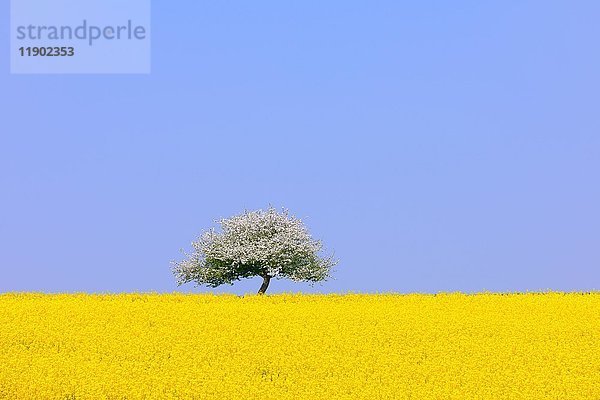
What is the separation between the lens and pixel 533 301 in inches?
1125

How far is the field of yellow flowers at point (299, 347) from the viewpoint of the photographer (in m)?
16.1

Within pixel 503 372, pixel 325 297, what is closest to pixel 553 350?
pixel 503 372

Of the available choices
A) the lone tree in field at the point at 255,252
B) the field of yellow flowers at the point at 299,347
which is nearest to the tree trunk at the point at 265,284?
the lone tree in field at the point at 255,252

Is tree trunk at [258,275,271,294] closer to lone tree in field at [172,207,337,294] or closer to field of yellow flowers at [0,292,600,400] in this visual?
lone tree in field at [172,207,337,294]

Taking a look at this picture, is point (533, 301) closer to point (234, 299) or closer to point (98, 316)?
point (234, 299)

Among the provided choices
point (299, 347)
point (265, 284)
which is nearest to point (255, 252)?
point (265, 284)

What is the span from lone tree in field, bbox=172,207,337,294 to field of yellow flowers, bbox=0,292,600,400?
21.7 feet

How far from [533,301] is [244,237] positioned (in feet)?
43.6

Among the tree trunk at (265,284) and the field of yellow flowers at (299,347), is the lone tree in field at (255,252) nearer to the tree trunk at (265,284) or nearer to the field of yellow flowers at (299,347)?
the tree trunk at (265,284)

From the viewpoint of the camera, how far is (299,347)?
19.8 metres

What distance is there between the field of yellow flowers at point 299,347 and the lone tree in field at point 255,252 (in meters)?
6.62

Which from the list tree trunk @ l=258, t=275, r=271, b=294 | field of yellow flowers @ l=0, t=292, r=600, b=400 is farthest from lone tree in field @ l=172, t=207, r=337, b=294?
field of yellow flowers @ l=0, t=292, r=600, b=400

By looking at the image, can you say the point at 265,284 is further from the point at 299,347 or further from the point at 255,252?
the point at 299,347

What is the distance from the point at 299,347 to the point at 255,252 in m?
15.6
